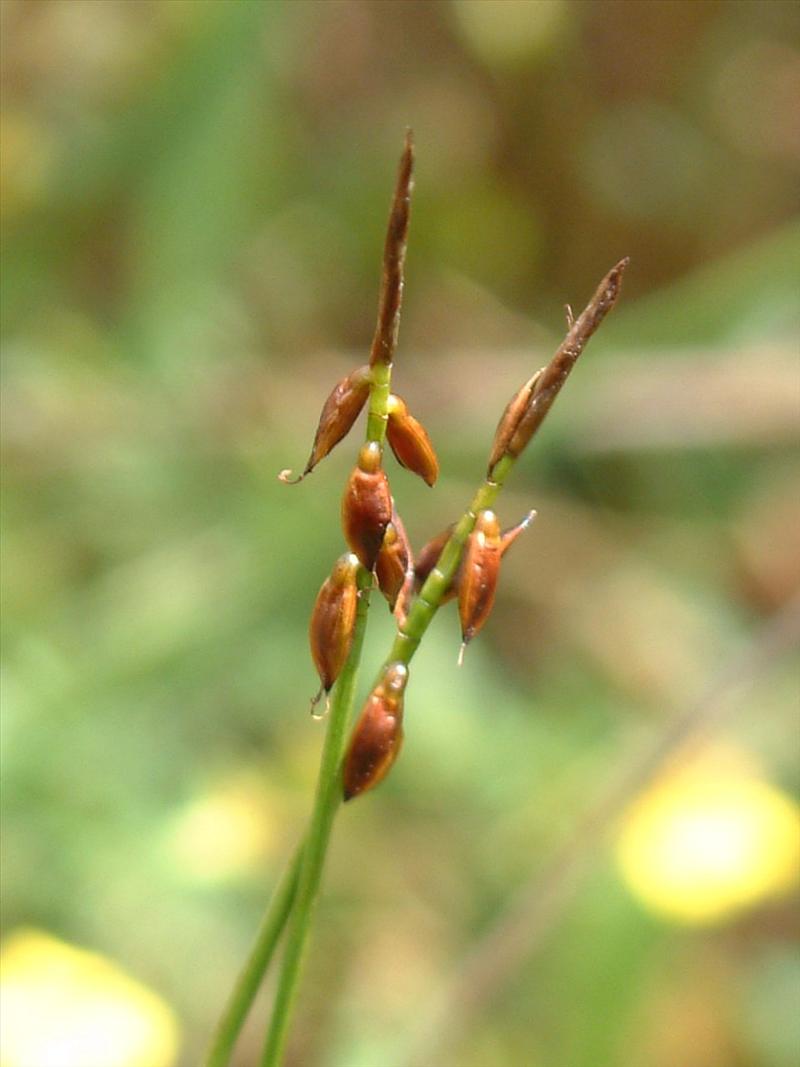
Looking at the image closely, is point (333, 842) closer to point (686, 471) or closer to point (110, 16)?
point (686, 471)

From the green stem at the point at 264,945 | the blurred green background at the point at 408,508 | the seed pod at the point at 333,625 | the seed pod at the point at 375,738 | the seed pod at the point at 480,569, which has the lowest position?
the green stem at the point at 264,945

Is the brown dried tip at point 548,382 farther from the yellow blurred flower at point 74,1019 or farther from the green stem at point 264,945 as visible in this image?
the yellow blurred flower at point 74,1019

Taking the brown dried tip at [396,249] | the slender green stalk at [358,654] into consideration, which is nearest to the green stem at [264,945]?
the slender green stalk at [358,654]

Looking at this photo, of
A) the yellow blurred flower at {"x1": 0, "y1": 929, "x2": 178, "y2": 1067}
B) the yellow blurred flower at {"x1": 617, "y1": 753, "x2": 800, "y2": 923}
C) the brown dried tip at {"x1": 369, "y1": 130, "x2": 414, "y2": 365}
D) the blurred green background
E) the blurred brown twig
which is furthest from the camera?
the blurred green background

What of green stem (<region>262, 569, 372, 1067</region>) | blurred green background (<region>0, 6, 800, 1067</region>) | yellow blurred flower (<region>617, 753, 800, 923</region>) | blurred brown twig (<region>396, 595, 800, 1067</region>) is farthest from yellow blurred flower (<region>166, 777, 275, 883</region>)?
green stem (<region>262, 569, 372, 1067</region>)

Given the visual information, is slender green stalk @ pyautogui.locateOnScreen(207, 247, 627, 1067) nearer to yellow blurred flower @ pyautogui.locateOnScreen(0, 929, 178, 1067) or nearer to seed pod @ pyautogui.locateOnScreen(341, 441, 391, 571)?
seed pod @ pyautogui.locateOnScreen(341, 441, 391, 571)

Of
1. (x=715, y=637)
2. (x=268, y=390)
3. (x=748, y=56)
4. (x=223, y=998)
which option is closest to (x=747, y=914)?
(x=715, y=637)

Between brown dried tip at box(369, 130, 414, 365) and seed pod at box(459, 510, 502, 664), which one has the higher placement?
brown dried tip at box(369, 130, 414, 365)
